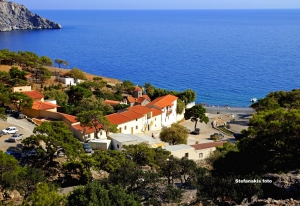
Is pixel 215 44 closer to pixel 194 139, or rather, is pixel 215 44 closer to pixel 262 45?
pixel 262 45

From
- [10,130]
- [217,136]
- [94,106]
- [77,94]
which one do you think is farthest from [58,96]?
[217,136]

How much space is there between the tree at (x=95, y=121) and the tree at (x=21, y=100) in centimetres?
771

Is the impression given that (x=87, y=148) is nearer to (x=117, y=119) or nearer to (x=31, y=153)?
(x=31, y=153)

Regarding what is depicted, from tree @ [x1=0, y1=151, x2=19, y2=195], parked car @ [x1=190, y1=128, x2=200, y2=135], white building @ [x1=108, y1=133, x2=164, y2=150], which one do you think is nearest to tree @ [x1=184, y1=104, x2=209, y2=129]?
parked car @ [x1=190, y1=128, x2=200, y2=135]

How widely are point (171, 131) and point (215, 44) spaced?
400ft

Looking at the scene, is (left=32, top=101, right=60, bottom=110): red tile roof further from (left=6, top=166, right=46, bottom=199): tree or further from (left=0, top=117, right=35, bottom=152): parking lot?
(left=6, top=166, right=46, bottom=199): tree

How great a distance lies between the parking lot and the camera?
29714 millimetres

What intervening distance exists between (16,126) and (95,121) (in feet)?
24.0

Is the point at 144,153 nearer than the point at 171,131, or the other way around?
the point at 144,153

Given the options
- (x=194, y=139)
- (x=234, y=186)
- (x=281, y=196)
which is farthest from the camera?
(x=194, y=139)

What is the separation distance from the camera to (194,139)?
41875 millimetres

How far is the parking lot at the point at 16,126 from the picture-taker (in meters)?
29.7

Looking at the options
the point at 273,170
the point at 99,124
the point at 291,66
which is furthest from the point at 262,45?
the point at 273,170

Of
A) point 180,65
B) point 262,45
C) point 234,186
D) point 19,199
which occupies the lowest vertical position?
point 19,199
